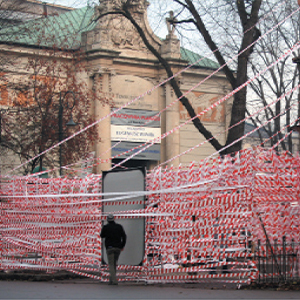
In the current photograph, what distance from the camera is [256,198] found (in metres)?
13.4

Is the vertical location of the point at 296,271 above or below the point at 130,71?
below

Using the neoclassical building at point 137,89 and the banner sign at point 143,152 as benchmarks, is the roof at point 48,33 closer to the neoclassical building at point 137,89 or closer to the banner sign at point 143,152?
the neoclassical building at point 137,89

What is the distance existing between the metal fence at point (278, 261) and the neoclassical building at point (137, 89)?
29903mm

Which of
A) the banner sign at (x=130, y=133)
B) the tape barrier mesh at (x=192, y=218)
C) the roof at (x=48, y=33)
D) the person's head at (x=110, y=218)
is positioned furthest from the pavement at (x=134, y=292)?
the banner sign at (x=130, y=133)

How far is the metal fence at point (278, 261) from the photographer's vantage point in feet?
43.4

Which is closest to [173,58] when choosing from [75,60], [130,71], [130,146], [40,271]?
[130,71]

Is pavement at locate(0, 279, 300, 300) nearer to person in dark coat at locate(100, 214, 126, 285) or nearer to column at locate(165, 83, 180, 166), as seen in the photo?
person in dark coat at locate(100, 214, 126, 285)

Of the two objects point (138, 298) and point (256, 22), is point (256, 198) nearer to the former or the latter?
point (138, 298)

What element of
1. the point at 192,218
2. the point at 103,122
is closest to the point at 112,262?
the point at 192,218

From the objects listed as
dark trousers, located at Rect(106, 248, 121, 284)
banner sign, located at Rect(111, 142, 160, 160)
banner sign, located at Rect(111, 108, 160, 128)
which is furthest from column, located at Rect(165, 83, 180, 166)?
dark trousers, located at Rect(106, 248, 121, 284)

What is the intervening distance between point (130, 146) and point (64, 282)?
30024 mm

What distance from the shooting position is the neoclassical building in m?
45.0

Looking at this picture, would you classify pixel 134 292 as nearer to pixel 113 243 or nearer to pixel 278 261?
pixel 113 243

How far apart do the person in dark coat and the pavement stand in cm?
Answer: 33
